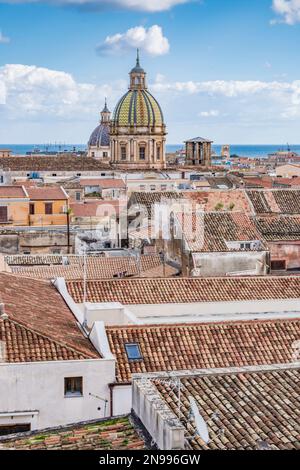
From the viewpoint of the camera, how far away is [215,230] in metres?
27.0

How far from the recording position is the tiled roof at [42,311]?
14.0 meters

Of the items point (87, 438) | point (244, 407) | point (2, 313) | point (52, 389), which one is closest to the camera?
point (87, 438)

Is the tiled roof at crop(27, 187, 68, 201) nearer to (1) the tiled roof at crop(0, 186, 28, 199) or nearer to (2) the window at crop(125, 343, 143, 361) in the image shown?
(1) the tiled roof at crop(0, 186, 28, 199)

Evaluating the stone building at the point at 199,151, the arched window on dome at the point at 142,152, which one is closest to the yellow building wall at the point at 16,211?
the arched window on dome at the point at 142,152

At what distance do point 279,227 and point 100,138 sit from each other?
78.7 m

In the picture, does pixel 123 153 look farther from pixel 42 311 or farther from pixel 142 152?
pixel 42 311

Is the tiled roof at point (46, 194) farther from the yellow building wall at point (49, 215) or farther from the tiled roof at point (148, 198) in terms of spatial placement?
the tiled roof at point (148, 198)

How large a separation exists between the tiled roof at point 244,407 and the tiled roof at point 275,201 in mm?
21438

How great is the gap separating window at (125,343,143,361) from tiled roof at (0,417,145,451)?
3.95 metres

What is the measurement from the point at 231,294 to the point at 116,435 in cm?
1090

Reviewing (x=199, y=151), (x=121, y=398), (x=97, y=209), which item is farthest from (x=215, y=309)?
(x=199, y=151)

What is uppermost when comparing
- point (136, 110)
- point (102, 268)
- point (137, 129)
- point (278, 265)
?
point (136, 110)
